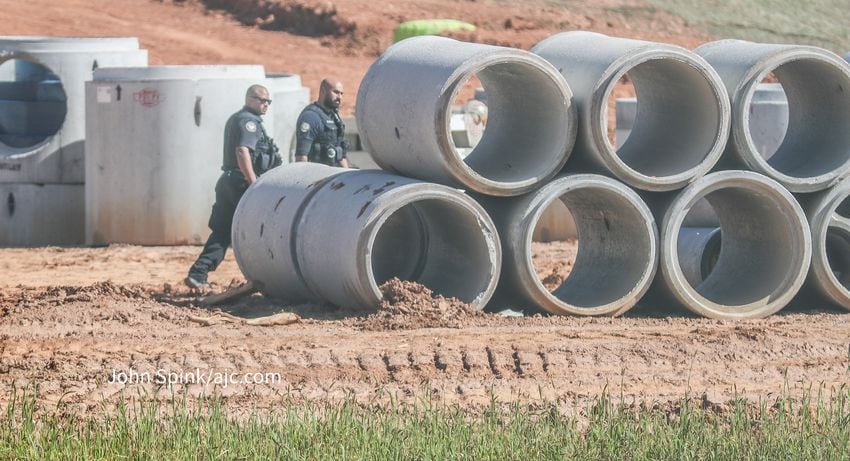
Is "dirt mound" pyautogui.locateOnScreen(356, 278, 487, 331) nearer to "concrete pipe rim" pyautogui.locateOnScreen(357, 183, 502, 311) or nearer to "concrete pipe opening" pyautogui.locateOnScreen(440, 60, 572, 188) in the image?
"concrete pipe rim" pyautogui.locateOnScreen(357, 183, 502, 311)

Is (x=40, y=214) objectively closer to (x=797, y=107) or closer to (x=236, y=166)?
(x=236, y=166)

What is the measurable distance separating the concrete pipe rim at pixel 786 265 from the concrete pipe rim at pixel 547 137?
3.17 feet

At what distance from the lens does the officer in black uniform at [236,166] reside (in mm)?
12711

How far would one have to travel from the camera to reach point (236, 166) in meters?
12.9

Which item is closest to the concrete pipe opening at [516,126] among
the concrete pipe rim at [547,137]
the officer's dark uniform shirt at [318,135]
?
the concrete pipe rim at [547,137]

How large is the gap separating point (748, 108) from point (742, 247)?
1389 millimetres

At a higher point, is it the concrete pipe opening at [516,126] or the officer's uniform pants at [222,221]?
the concrete pipe opening at [516,126]

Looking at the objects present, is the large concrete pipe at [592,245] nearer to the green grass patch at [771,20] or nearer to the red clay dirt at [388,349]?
the red clay dirt at [388,349]

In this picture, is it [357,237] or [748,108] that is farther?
[748,108]

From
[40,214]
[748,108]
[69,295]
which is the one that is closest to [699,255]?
[748,108]

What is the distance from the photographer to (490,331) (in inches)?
400

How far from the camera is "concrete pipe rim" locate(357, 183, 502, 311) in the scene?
10375 mm

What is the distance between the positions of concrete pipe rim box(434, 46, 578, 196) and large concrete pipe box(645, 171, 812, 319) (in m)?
0.96

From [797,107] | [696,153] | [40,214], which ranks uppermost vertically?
[797,107]
